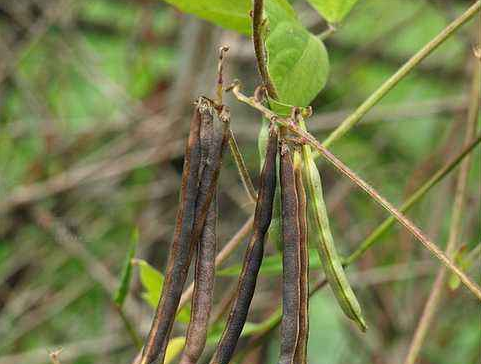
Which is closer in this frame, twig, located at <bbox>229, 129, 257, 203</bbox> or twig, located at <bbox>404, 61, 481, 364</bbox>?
twig, located at <bbox>229, 129, 257, 203</bbox>

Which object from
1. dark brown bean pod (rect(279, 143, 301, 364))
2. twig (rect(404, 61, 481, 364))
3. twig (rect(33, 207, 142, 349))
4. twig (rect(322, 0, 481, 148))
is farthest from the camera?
twig (rect(33, 207, 142, 349))

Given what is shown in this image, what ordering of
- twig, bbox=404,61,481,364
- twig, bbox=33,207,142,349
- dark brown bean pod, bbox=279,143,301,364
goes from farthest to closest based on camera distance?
twig, bbox=33,207,142,349
twig, bbox=404,61,481,364
dark brown bean pod, bbox=279,143,301,364

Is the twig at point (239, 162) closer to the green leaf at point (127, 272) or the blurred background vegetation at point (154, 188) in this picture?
the green leaf at point (127, 272)

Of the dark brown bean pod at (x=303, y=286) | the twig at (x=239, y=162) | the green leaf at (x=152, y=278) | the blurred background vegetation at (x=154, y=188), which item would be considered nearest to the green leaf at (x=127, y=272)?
the green leaf at (x=152, y=278)

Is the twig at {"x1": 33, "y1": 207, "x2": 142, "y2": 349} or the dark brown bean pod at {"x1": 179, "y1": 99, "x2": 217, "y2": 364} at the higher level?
the twig at {"x1": 33, "y1": 207, "x2": 142, "y2": 349}

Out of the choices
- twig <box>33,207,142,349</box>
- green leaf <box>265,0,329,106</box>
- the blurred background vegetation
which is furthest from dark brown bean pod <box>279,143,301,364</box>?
twig <box>33,207,142,349</box>

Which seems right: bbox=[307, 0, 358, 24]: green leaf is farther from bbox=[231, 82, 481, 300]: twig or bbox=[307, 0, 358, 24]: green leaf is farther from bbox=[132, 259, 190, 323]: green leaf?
bbox=[132, 259, 190, 323]: green leaf

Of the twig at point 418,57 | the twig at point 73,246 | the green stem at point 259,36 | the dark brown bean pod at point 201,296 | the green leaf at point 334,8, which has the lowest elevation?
the dark brown bean pod at point 201,296
